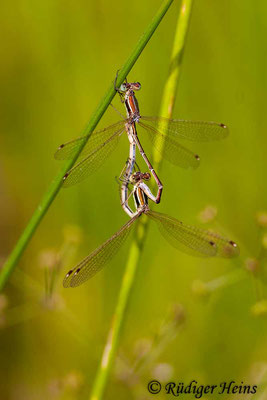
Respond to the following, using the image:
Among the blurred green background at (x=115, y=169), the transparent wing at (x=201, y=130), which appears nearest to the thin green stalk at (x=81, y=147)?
the transparent wing at (x=201, y=130)

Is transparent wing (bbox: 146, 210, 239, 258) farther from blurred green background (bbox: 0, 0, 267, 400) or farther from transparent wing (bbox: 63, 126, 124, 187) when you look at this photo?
blurred green background (bbox: 0, 0, 267, 400)

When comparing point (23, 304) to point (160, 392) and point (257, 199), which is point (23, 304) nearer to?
point (160, 392)

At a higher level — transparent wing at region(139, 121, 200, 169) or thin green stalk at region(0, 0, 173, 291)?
transparent wing at region(139, 121, 200, 169)

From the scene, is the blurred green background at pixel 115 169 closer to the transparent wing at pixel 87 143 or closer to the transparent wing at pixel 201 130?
the transparent wing at pixel 201 130

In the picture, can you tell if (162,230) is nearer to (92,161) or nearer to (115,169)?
(92,161)

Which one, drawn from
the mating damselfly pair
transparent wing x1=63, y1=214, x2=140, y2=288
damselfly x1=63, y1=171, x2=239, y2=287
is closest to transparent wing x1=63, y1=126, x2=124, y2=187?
the mating damselfly pair

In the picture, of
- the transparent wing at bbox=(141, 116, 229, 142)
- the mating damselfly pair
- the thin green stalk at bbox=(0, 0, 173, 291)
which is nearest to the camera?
the thin green stalk at bbox=(0, 0, 173, 291)
